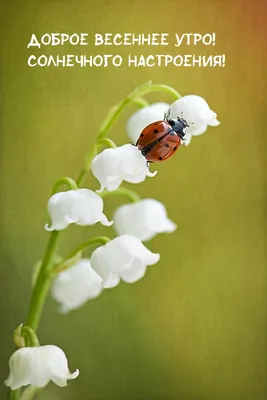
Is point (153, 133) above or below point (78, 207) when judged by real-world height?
above

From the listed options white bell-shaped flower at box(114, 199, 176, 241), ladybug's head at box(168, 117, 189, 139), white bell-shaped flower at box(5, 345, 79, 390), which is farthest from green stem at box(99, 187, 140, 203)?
white bell-shaped flower at box(5, 345, 79, 390)

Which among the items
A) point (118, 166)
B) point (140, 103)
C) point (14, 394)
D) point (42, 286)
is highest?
point (140, 103)

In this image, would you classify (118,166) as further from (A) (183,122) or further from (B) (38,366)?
(B) (38,366)

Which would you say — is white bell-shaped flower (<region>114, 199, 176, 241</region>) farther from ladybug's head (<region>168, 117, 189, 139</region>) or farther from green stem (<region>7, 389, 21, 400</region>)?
green stem (<region>7, 389, 21, 400</region>)

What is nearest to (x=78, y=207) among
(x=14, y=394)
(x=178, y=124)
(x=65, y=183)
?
(x=65, y=183)

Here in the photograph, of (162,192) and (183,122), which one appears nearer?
(183,122)

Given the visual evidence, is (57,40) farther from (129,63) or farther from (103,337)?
(103,337)

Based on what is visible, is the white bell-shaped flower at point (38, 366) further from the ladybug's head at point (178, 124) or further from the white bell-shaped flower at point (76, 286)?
the ladybug's head at point (178, 124)
